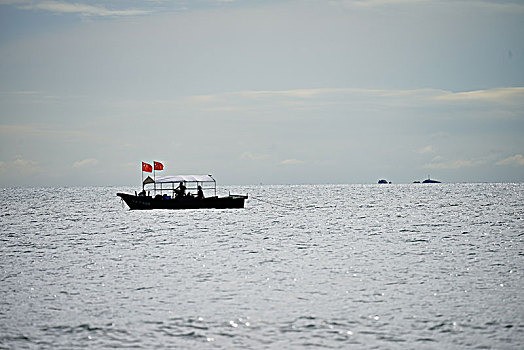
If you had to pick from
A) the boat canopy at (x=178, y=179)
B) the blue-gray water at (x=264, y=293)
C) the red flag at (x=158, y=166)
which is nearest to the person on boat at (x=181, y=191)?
the boat canopy at (x=178, y=179)

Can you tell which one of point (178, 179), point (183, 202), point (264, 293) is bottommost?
point (264, 293)

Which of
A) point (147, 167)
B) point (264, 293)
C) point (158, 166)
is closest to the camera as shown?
point (264, 293)

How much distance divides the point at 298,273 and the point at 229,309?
8.86 metres

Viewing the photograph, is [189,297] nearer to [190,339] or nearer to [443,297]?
[190,339]

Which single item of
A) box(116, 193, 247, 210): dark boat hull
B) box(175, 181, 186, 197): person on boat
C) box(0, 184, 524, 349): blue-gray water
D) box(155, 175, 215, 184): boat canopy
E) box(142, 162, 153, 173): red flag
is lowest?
box(0, 184, 524, 349): blue-gray water

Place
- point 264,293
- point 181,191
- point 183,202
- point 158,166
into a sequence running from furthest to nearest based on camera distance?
point 158,166 → point 183,202 → point 181,191 → point 264,293

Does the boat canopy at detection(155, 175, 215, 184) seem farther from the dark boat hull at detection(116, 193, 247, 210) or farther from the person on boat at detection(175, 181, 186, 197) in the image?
the dark boat hull at detection(116, 193, 247, 210)

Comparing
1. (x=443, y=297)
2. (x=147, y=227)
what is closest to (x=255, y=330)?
(x=443, y=297)

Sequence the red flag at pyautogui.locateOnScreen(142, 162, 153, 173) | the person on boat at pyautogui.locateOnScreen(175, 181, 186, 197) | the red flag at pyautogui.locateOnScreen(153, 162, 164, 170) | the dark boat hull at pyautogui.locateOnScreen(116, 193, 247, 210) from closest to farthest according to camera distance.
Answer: the person on boat at pyautogui.locateOnScreen(175, 181, 186, 197), the dark boat hull at pyautogui.locateOnScreen(116, 193, 247, 210), the red flag at pyautogui.locateOnScreen(142, 162, 153, 173), the red flag at pyautogui.locateOnScreen(153, 162, 164, 170)

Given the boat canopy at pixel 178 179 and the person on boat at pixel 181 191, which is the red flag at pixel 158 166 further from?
the person on boat at pixel 181 191

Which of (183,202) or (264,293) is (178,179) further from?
(264,293)

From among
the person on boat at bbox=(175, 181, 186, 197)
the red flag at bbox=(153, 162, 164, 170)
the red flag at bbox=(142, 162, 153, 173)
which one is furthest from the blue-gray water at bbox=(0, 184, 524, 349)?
the red flag at bbox=(153, 162, 164, 170)

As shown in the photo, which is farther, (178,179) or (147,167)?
(147,167)

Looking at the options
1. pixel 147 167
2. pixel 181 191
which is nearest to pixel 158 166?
pixel 147 167
